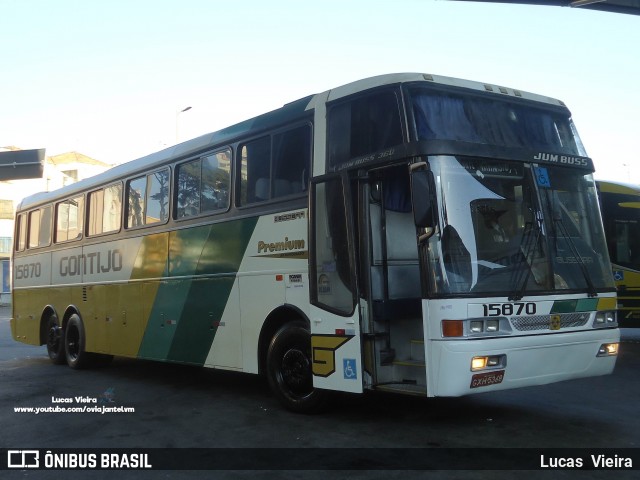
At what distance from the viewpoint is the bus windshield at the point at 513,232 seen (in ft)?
20.3

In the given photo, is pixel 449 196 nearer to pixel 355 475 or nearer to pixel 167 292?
pixel 355 475

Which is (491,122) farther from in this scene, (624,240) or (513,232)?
(624,240)

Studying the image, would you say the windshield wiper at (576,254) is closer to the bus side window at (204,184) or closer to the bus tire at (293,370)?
the bus tire at (293,370)

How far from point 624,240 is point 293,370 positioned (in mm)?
10080

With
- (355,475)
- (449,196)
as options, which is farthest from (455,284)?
(355,475)

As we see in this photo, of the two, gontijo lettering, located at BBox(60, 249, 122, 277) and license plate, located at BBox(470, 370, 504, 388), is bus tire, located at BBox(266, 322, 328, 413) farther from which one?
gontijo lettering, located at BBox(60, 249, 122, 277)

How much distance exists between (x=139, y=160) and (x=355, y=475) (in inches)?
303

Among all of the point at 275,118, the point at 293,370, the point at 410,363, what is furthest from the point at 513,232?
the point at 275,118

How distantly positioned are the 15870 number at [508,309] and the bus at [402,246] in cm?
1

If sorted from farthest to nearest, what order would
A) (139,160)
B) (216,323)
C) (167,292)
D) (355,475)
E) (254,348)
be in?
(139,160) → (167,292) → (216,323) → (254,348) → (355,475)

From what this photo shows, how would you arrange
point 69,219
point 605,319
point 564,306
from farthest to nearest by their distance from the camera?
point 69,219 → point 605,319 → point 564,306

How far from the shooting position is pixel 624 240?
14.8 meters

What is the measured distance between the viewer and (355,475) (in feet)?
17.4

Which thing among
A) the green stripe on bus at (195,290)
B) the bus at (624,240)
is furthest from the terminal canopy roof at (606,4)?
the green stripe on bus at (195,290)
